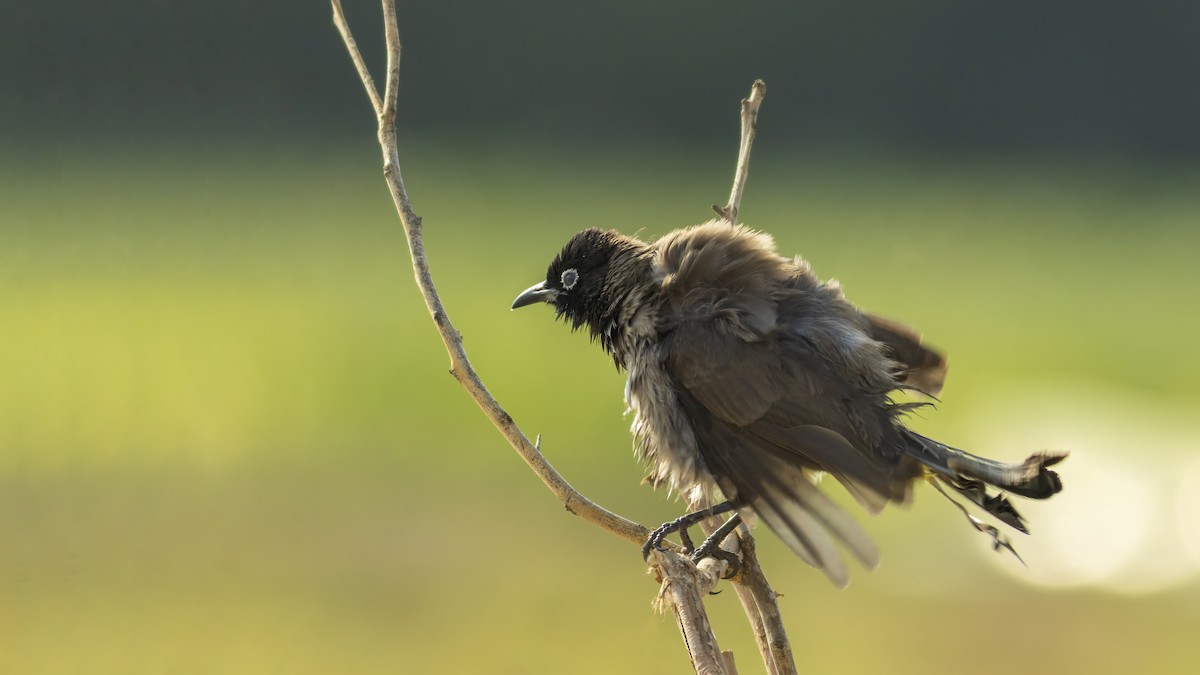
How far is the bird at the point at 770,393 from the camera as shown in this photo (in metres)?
3.34

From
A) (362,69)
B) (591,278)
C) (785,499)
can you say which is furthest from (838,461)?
(362,69)

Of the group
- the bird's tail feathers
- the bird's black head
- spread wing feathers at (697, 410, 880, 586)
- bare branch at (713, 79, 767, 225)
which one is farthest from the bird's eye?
the bird's tail feathers

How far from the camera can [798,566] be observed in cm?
846

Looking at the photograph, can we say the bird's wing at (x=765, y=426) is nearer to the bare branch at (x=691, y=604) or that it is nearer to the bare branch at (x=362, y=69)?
the bare branch at (x=691, y=604)

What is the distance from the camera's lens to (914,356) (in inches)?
157

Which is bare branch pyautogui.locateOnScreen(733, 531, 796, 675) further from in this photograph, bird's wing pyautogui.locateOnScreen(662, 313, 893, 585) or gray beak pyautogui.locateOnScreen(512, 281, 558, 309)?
gray beak pyautogui.locateOnScreen(512, 281, 558, 309)

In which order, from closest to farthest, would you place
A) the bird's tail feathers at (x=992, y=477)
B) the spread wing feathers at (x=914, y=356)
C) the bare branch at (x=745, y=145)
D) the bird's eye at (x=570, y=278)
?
the bird's tail feathers at (x=992, y=477)
the bare branch at (x=745, y=145)
the spread wing feathers at (x=914, y=356)
the bird's eye at (x=570, y=278)

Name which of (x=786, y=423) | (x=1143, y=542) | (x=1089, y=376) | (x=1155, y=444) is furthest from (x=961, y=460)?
(x=1089, y=376)

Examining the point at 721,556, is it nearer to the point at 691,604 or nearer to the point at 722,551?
the point at 722,551

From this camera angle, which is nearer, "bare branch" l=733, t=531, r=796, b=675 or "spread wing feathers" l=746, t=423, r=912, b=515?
"bare branch" l=733, t=531, r=796, b=675

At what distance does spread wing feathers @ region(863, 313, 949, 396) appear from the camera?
398 cm

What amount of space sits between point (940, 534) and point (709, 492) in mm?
5743

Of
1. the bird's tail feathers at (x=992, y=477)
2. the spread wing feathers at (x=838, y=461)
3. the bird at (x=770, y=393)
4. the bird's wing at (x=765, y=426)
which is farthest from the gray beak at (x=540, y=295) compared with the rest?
the bird's tail feathers at (x=992, y=477)

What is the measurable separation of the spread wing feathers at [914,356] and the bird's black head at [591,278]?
761 millimetres
